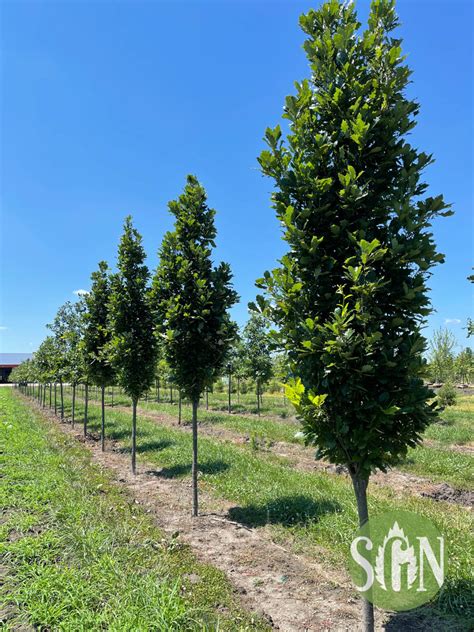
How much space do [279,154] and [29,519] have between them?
695 centimetres

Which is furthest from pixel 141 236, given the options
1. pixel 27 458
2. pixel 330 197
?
pixel 330 197

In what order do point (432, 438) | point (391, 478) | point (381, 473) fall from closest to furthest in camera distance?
point (391, 478) → point (381, 473) → point (432, 438)

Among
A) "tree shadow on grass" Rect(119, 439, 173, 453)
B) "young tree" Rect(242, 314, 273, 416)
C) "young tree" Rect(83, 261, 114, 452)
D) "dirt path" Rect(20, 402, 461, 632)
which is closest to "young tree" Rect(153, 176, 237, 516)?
"dirt path" Rect(20, 402, 461, 632)

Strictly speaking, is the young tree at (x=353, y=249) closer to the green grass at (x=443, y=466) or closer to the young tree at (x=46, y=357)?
the green grass at (x=443, y=466)

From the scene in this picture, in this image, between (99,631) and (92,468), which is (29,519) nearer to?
(99,631)

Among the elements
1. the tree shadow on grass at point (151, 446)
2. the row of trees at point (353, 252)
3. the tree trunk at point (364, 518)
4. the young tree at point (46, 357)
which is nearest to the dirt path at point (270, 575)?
the tree trunk at point (364, 518)

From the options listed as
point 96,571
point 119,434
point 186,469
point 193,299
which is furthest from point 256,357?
point 96,571

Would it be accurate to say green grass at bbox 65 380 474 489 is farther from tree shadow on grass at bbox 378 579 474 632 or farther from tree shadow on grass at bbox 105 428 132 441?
tree shadow on grass at bbox 105 428 132 441

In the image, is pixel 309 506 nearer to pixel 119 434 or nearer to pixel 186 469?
pixel 186 469

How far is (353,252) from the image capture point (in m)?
4.01

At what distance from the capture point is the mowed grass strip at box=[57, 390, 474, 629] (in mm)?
5121

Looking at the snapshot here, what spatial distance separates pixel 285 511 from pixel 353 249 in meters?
5.98

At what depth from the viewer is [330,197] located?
4004 mm

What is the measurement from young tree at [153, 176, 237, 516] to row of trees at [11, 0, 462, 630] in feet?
13.5
